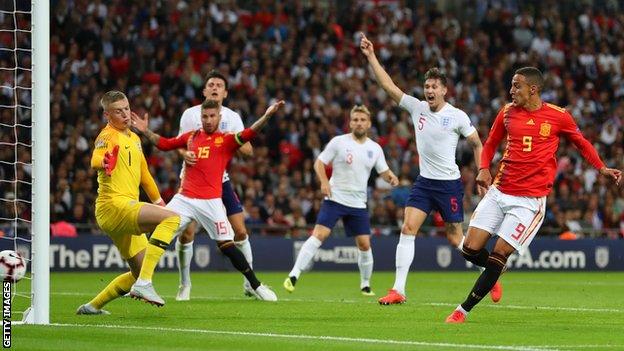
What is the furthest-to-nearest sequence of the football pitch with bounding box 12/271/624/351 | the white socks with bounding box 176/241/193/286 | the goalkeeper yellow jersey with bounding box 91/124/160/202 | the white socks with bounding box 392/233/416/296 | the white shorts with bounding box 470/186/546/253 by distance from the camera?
the white socks with bounding box 176/241/193/286
the white socks with bounding box 392/233/416/296
the goalkeeper yellow jersey with bounding box 91/124/160/202
the white shorts with bounding box 470/186/546/253
the football pitch with bounding box 12/271/624/351

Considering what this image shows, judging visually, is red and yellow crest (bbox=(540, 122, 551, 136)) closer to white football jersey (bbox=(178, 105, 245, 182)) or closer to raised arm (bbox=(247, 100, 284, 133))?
raised arm (bbox=(247, 100, 284, 133))

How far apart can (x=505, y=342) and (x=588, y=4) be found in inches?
1077

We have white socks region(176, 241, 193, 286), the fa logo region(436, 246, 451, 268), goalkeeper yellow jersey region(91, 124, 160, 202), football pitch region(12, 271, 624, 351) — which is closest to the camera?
football pitch region(12, 271, 624, 351)

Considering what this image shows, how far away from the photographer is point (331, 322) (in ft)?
40.9

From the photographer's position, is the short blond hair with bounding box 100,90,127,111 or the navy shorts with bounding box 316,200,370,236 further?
the navy shorts with bounding box 316,200,370,236

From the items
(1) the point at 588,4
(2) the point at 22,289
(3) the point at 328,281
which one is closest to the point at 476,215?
(2) the point at 22,289

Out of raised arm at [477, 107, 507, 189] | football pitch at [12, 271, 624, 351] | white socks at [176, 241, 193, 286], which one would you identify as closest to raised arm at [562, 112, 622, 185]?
raised arm at [477, 107, 507, 189]

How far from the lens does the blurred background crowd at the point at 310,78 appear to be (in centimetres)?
2695

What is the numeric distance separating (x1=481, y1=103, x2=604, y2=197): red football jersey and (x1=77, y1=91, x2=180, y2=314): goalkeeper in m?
3.31

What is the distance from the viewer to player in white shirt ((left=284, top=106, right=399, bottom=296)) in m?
17.8

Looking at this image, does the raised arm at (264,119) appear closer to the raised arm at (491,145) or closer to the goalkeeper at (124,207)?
the goalkeeper at (124,207)

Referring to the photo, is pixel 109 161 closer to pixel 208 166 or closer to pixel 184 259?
pixel 208 166

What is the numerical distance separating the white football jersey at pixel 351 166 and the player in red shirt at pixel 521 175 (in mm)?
5517

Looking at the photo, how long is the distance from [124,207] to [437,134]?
179 inches
